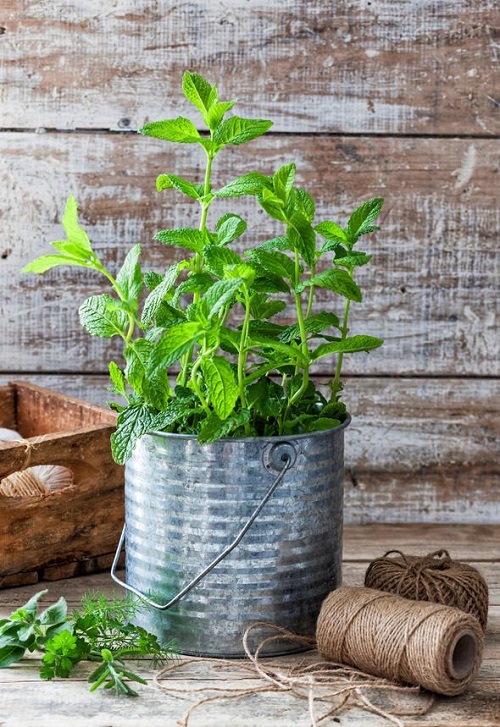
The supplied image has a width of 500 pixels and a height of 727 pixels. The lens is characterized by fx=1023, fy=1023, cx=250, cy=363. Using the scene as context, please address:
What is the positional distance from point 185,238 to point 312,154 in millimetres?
500

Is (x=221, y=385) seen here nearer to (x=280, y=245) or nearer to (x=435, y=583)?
(x=280, y=245)

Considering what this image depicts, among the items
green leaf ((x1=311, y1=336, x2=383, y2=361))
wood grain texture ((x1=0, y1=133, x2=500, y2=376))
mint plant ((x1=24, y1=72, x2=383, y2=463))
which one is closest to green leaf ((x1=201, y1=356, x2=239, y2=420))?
mint plant ((x1=24, y1=72, x2=383, y2=463))

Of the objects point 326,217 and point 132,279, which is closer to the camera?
point 132,279

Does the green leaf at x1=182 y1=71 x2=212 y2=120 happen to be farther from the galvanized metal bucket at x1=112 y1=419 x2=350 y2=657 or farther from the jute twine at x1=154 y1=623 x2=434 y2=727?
the jute twine at x1=154 y1=623 x2=434 y2=727

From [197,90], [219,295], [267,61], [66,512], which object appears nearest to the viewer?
[219,295]

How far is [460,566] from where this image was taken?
3.21ft

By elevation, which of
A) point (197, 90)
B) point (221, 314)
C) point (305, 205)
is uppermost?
point (197, 90)

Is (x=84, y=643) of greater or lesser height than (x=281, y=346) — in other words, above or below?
below

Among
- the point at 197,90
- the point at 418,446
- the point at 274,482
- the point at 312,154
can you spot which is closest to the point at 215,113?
the point at 197,90

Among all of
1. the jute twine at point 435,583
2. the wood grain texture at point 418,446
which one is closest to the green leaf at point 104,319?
the jute twine at point 435,583

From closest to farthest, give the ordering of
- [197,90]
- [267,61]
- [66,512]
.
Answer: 1. [197,90]
2. [66,512]
3. [267,61]

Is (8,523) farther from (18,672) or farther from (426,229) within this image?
(426,229)

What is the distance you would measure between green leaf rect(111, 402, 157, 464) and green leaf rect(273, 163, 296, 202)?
0.73ft

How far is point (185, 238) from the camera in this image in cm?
91
